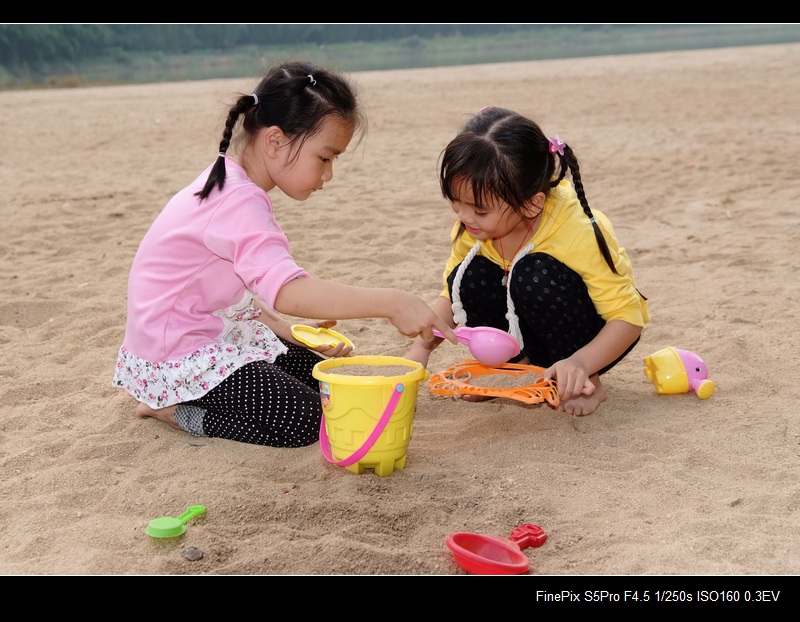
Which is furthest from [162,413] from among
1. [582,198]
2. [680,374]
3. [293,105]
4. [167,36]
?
[167,36]

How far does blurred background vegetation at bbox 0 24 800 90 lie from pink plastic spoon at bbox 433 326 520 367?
14.4m

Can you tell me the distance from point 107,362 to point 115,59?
25027mm

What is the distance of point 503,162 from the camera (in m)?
2.32

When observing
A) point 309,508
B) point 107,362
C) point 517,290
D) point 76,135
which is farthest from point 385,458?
point 76,135

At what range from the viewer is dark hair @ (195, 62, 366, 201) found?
229cm

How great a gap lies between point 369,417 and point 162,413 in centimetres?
72

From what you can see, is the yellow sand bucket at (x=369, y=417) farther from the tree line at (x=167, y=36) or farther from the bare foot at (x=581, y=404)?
the tree line at (x=167, y=36)

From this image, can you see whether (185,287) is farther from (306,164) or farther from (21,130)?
(21,130)

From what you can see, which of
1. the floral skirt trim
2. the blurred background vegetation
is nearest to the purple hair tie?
the floral skirt trim

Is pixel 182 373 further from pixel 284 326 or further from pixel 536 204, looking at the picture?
pixel 536 204

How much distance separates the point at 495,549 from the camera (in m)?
1.78

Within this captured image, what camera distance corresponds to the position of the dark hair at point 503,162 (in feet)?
7.61

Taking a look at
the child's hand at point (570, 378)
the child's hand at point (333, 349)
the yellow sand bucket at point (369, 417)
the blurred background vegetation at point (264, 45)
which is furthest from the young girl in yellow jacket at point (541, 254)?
the blurred background vegetation at point (264, 45)

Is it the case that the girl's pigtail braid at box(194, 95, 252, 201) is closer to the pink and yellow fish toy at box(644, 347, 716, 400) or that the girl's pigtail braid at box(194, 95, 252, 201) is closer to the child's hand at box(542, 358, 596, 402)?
the child's hand at box(542, 358, 596, 402)
